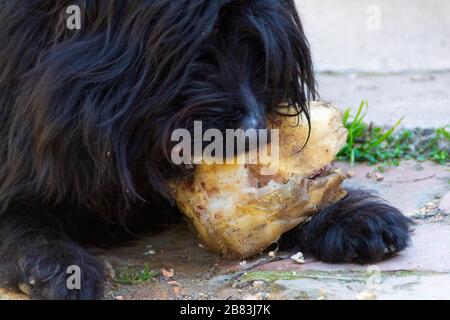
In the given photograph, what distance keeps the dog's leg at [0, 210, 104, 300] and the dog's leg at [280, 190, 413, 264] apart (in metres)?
0.67

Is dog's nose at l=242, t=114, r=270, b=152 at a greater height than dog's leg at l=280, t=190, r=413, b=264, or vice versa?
dog's nose at l=242, t=114, r=270, b=152

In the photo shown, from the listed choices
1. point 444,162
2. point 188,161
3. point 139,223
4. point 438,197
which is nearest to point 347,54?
point 444,162

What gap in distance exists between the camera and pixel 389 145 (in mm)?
4230

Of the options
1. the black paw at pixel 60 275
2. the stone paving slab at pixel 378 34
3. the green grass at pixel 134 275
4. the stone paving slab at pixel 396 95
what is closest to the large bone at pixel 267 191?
the green grass at pixel 134 275

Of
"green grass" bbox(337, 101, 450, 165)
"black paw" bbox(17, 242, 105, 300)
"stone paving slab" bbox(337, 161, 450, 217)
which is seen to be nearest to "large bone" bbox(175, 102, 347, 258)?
"black paw" bbox(17, 242, 105, 300)

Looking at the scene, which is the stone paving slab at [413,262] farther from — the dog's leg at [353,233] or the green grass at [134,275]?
the green grass at [134,275]

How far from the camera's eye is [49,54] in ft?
9.04

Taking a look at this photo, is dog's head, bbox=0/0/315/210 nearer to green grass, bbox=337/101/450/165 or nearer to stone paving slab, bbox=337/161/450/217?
stone paving slab, bbox=337/161/450/217

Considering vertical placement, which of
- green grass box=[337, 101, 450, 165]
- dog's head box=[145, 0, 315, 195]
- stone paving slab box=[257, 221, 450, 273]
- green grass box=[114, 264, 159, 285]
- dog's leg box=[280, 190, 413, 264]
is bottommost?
green grass box=[114, 264, 159, 285]

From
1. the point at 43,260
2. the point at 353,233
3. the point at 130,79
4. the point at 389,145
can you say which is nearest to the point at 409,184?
the point at 389,145

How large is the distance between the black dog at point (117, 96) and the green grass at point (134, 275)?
0.12 meters

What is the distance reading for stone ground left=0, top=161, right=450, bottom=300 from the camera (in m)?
2.68

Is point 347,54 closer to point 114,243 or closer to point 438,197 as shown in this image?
point 438,197

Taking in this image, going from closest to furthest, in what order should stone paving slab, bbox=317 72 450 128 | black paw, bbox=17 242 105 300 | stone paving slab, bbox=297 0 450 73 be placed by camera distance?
black paw, bbox=17 242 105 300 → stone paving slab, bbox=317 72 450 128 → stone paving slab, bbox=297 0 450 73
